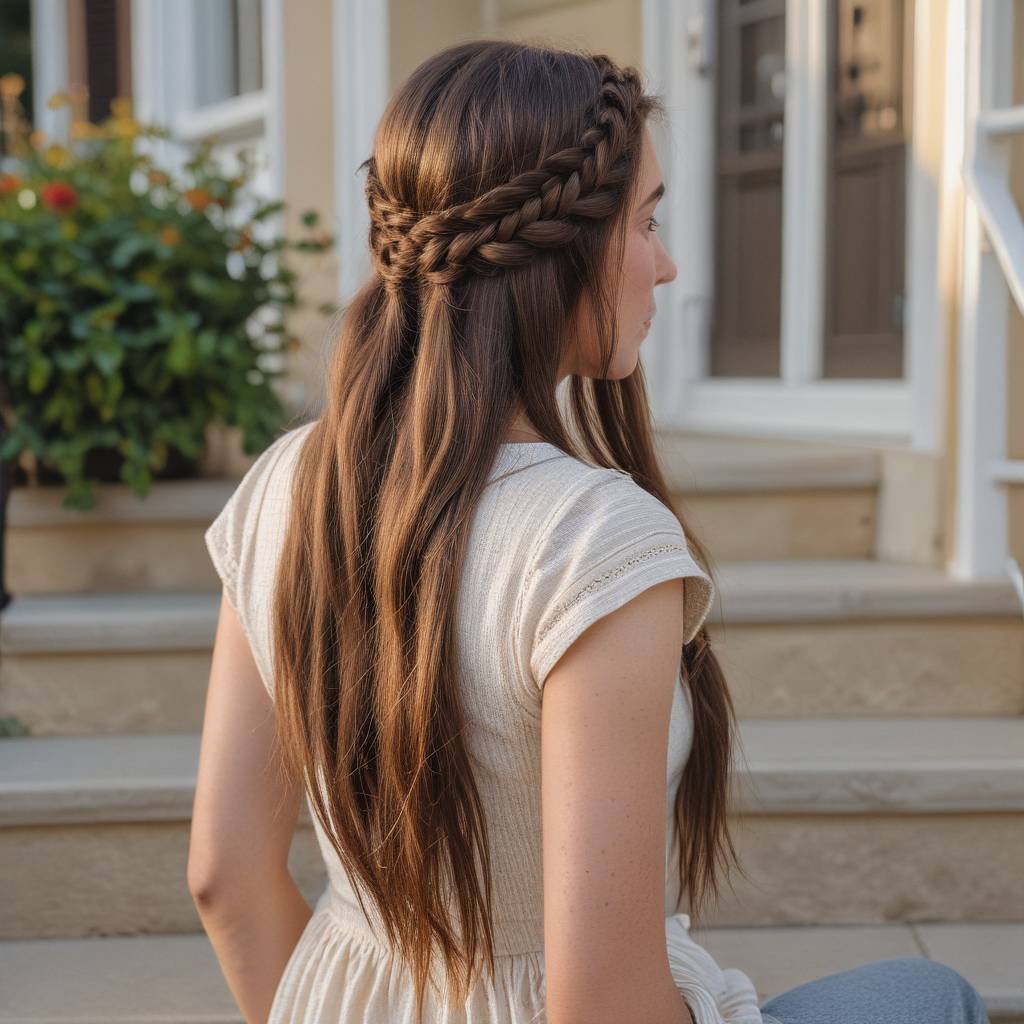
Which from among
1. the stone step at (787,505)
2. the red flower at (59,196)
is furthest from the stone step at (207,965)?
the red flower at (59,196)

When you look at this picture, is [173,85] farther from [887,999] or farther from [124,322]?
[887,999]

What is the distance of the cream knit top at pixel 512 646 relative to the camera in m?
0.89

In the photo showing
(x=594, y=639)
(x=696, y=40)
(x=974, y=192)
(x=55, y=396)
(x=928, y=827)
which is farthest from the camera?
(x=696, y=40)

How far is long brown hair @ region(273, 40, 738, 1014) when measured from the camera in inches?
37.0

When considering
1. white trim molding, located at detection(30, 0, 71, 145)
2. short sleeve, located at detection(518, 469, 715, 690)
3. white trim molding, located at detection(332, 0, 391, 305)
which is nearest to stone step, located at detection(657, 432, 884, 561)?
white trim molding, located at detection(332, 0, 391, 305)

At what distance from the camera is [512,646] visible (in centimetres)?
91

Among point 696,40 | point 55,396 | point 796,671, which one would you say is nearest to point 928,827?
point 796,671

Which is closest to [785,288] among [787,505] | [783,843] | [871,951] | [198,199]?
[787,505]

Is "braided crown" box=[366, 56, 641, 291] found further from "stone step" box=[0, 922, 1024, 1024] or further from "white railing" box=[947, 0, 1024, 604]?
Result: "white railing" box=[947, 0, 1024, 604]

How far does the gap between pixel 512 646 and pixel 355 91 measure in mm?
2852

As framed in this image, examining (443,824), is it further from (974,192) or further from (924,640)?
(974,192)

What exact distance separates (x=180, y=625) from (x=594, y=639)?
1.53 meters

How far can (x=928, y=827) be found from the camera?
6.22 ft

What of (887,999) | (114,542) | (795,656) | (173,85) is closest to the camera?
(887,999)
